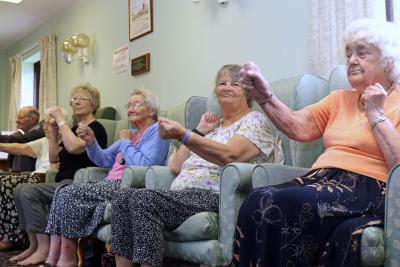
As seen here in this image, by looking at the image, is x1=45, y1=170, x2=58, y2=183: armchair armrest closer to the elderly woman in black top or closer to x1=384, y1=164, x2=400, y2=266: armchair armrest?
the elderly woman in black top

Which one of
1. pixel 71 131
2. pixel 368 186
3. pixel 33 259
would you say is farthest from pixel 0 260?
pixel 368 186

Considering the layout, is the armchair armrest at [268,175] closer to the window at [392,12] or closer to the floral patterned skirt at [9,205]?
the window at [392,12]

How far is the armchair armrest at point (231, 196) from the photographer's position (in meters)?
1.98

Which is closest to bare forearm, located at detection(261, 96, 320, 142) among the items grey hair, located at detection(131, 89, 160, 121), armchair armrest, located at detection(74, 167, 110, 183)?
grey hair, located at detection(131, 89, 160, 121)

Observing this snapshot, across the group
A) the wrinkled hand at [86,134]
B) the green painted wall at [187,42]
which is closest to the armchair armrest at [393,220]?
the green painted wall at [187,42]

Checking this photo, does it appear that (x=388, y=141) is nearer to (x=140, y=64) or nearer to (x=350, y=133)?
(x=350, y=133)

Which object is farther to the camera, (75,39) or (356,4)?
(75,39)

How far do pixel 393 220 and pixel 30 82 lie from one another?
7384 millimetres

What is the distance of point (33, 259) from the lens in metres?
3.29

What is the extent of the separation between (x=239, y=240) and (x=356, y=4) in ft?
5.26

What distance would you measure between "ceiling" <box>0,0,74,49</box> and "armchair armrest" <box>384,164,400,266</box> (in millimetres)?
5422

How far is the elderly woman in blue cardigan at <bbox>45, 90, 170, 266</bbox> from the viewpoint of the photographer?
272cm

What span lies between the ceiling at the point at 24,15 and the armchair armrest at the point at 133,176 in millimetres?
4053

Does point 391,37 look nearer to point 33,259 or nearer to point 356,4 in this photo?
point 356,4
